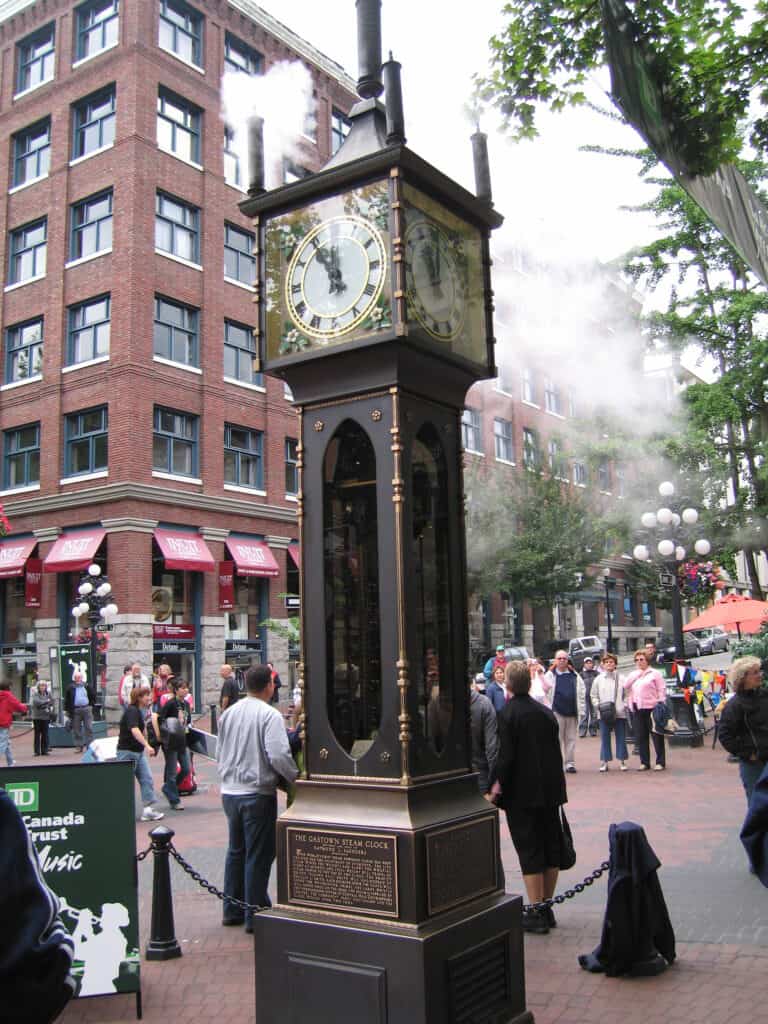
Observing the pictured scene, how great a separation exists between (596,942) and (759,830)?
11.9ft

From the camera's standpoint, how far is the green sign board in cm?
484

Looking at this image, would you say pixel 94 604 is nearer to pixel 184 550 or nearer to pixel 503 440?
pixel 184 550

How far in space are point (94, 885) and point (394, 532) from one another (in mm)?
2561

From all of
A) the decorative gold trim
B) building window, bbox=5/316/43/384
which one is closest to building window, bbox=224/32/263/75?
building window, bbox=5/316/43/384

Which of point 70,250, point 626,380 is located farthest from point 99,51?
point 626,380

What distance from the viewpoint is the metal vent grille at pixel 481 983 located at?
383 centimetres

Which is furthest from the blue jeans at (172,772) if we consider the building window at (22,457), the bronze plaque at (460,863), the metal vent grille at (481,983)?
the building window at (22,457)

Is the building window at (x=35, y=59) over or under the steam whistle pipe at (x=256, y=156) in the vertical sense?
over

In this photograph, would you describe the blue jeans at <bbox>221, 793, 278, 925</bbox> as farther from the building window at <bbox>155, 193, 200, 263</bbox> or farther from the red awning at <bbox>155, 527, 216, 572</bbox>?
the building window at <bbox>155, 193, 200, 263</bbox>

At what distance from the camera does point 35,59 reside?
27141 mm

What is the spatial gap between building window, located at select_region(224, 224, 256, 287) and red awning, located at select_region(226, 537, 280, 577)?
750 cm

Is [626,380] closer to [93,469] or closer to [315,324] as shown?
[93,469]

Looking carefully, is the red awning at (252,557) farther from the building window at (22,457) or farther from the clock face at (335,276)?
the clock face at (335,276)

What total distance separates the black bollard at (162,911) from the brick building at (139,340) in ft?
56.5
